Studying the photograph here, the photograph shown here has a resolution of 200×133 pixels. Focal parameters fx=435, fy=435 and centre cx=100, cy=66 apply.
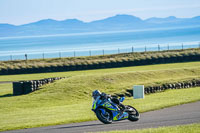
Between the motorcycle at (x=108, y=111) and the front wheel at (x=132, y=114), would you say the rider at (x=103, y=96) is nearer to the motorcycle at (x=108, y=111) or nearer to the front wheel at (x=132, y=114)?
the motorcycle at (x=108, y=111)

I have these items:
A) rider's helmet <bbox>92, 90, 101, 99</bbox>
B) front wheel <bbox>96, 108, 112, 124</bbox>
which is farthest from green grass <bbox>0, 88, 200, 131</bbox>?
rider's helmet <bbox>92, 90, 101, 99</bbox>

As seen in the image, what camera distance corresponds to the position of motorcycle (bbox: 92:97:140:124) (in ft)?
53.5

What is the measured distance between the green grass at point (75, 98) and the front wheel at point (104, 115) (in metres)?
2.55

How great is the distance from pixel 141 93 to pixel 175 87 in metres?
6.46

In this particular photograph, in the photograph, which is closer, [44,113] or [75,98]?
[44,113]

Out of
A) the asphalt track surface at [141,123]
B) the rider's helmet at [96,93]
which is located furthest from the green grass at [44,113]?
the rider's helmet at [96,93]

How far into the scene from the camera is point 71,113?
21859 mm

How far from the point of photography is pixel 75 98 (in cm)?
3019

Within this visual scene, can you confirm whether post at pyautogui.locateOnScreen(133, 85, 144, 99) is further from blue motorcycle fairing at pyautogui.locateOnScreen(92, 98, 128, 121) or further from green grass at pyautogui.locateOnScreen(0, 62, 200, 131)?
blue motorcycle fairing at pyautogui.locateOnScreen(92, 98, 128, 121)

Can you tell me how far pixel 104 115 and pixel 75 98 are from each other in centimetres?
1371

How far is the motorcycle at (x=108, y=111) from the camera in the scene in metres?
16.3

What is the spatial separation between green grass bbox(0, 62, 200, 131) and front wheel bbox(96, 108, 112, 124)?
255 centimetres

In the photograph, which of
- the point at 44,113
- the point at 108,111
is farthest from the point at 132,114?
the point at 44,113

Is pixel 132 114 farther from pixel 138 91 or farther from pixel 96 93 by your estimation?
pixel 138 91
